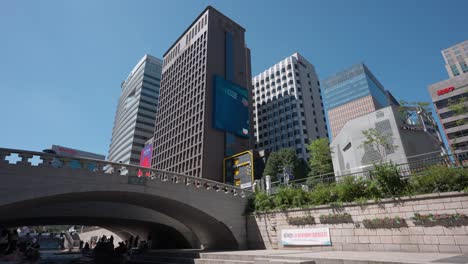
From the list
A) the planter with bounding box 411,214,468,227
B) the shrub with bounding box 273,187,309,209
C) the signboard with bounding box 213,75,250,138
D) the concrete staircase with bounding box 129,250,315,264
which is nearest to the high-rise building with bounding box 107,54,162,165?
the signboard with bounding box 213,75,250,138

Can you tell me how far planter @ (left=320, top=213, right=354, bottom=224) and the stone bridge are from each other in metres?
6.77

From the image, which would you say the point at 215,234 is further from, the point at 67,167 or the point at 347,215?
the point at 67,167

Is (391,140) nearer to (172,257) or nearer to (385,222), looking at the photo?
(385,222)

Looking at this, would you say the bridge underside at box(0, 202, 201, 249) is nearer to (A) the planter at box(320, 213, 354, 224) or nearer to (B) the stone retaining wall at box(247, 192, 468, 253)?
(B) the stone retaining wall at box(247, 192, 468, 253)

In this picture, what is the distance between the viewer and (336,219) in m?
14.9

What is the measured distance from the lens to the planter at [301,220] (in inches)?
629

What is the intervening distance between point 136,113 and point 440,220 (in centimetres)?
10155

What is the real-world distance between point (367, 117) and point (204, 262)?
84.4ft

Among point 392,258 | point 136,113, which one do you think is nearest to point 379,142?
point 392,258

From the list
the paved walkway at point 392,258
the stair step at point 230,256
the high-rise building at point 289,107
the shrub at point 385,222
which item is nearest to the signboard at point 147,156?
the high-rise building at point 289,107

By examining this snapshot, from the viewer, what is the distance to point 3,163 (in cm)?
1232

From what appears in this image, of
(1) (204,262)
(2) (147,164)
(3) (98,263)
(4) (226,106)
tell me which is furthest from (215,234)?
(2) (147,164)

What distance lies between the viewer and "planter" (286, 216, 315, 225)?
52.4 ft

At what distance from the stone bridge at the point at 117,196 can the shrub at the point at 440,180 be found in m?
12.0
